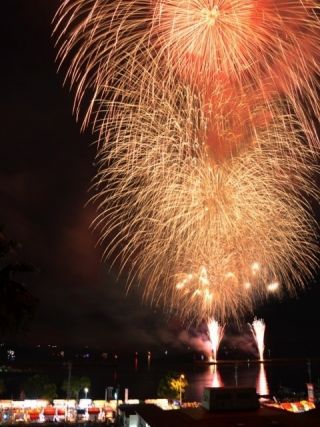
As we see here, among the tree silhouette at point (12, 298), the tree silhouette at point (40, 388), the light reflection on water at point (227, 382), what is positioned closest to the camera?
the tree silhouette at point (12, 298)

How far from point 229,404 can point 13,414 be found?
22316 mm

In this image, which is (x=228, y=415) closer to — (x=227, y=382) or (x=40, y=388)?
(x=40, y=388)

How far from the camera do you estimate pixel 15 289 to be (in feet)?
48.3

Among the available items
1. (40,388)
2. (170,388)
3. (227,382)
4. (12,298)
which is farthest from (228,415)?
(227,382)

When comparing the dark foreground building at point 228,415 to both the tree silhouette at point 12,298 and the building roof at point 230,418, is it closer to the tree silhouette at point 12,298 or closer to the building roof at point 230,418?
the building roof at point 230,418

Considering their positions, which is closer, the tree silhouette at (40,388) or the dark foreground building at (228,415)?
the dark foreground building at (228,415)

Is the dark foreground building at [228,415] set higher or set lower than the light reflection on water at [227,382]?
lower

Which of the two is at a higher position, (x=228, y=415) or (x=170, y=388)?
(x=170, y=388)

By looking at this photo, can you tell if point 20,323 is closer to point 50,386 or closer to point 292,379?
point 50,386

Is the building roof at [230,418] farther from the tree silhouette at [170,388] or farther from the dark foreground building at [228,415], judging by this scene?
the tree silhouette at [170,388]

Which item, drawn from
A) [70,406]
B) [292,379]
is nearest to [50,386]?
[70,406]

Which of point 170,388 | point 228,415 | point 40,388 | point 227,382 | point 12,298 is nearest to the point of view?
point 12,298

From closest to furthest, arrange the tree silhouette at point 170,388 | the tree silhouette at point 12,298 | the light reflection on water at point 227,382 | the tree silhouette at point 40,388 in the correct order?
1. the tree silhouette at point 12,298
2. the tree silhouette at point 40,388
3. the tree silhouette at point 170,388
4. the light reflection on water at point 227,382

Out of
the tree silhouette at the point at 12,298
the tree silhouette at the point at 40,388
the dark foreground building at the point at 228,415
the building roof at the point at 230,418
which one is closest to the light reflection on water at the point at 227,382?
the tree silhouette at the point at 40,388
